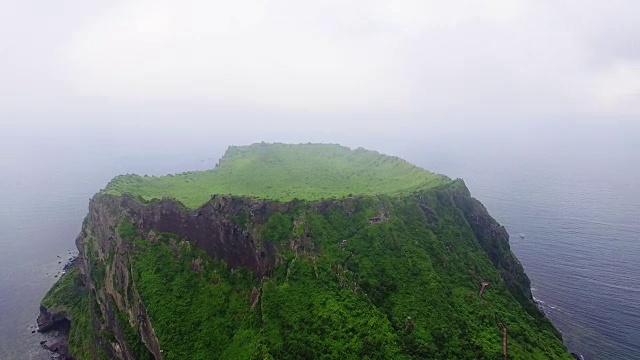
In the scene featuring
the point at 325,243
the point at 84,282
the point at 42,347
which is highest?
the point at 325,243

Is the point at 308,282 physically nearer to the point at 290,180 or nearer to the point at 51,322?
the point at 290,180

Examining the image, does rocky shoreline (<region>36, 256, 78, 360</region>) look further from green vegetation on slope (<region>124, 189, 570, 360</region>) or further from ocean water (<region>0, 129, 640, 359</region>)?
green vegetation on slope (<region>124, 189, 570, 360</region>)

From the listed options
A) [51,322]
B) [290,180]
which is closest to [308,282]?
[290,180]

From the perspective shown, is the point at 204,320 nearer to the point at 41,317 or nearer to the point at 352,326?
the point at 352,326

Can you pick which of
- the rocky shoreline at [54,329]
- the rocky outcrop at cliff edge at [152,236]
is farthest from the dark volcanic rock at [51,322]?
the rocky outcrop at cliff edge at [152,236]

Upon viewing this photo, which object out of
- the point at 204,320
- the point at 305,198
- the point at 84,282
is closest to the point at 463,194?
the point at 305,198

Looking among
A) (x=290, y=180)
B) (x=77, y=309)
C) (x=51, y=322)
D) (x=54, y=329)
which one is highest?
(x=290, y=180)

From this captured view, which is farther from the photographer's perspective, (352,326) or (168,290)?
(168,290)
